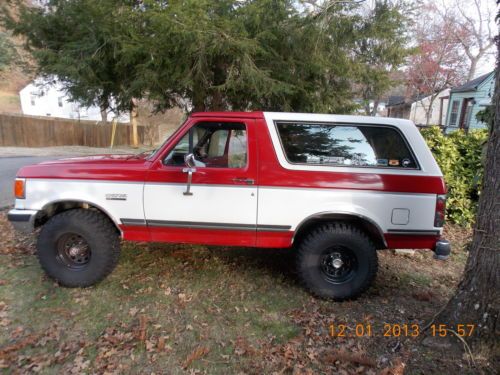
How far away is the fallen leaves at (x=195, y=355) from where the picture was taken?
8.54 ft

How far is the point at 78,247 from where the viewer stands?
12.0 ft

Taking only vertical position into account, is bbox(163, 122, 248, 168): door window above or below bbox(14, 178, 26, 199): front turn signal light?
above

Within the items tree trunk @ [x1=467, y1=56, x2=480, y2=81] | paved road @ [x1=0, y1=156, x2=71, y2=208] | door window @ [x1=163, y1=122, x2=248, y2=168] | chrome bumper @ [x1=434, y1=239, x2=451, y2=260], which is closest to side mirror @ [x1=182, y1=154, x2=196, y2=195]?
door window @ [x1=163, y1=122, x2=248, y2=168]

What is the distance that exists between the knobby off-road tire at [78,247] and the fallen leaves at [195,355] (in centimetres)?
147

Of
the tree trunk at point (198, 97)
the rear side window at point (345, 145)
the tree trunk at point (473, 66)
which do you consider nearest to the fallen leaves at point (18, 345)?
the rear side window at point (345, 145)

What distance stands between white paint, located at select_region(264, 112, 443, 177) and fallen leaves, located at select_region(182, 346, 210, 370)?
183 cm

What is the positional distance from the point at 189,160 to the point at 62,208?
1701 mm

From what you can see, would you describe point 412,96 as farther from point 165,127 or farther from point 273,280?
point 273,280

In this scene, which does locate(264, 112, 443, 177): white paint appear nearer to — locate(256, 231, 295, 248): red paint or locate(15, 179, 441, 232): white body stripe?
locate(15, 179, 441, 232): white body stripe

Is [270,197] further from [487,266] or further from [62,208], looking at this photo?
[62,208]

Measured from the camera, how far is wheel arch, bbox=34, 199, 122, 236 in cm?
350

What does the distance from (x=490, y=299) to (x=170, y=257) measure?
3.52 meters

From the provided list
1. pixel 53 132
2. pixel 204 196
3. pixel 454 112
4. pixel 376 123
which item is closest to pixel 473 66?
pixel 454 112

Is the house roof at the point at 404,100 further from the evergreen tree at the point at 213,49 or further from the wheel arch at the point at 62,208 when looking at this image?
the wheel arch at the point at 62,208
